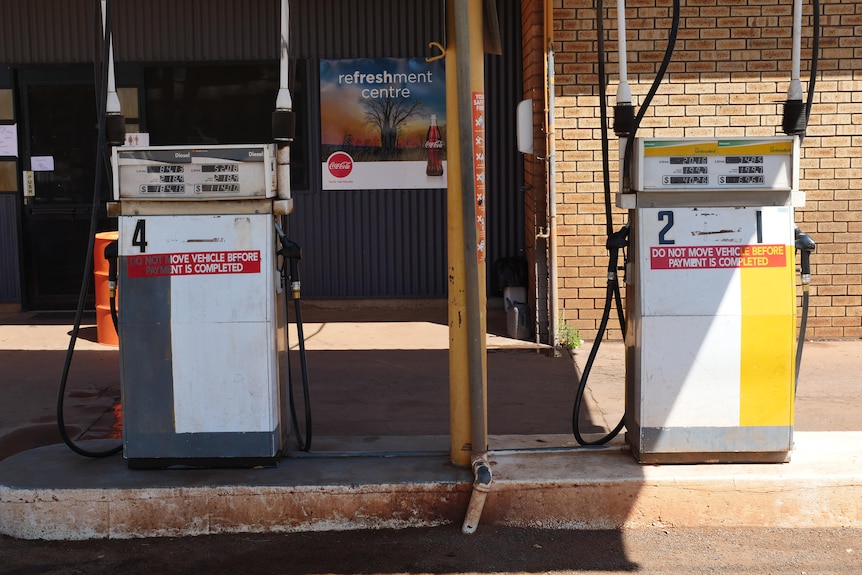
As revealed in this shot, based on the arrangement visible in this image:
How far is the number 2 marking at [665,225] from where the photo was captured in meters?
4.89

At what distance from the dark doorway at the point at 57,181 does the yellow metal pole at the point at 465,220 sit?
6233mm

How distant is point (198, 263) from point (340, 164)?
5507mm

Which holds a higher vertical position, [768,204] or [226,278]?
[768,204]

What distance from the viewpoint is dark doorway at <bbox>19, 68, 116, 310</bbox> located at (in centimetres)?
1018

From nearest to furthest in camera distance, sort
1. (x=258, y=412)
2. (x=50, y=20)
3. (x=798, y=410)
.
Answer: (x=258, y=412), (x=798, y=410), (x=50, y=20)

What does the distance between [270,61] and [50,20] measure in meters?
2.25

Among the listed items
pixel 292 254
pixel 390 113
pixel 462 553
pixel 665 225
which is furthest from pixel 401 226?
pixel 462 553

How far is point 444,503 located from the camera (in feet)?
16.2

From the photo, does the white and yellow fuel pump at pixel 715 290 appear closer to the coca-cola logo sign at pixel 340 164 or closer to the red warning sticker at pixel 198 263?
the red warning sticker at pixel 198 263

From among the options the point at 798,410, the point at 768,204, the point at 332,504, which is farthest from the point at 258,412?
the point at 798,410

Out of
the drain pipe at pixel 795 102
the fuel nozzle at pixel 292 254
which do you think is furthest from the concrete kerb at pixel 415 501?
the drain pipe at pixel 795 102

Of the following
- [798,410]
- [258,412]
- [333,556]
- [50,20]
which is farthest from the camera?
[50,20]

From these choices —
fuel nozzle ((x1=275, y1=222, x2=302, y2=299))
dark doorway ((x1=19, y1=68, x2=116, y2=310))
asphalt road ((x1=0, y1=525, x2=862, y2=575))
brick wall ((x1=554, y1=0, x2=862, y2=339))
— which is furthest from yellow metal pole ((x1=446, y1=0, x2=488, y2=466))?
dark doorway ((x1=19, y1=68, x2=116, y2=310))

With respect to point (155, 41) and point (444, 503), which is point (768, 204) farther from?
point (155, 41)
